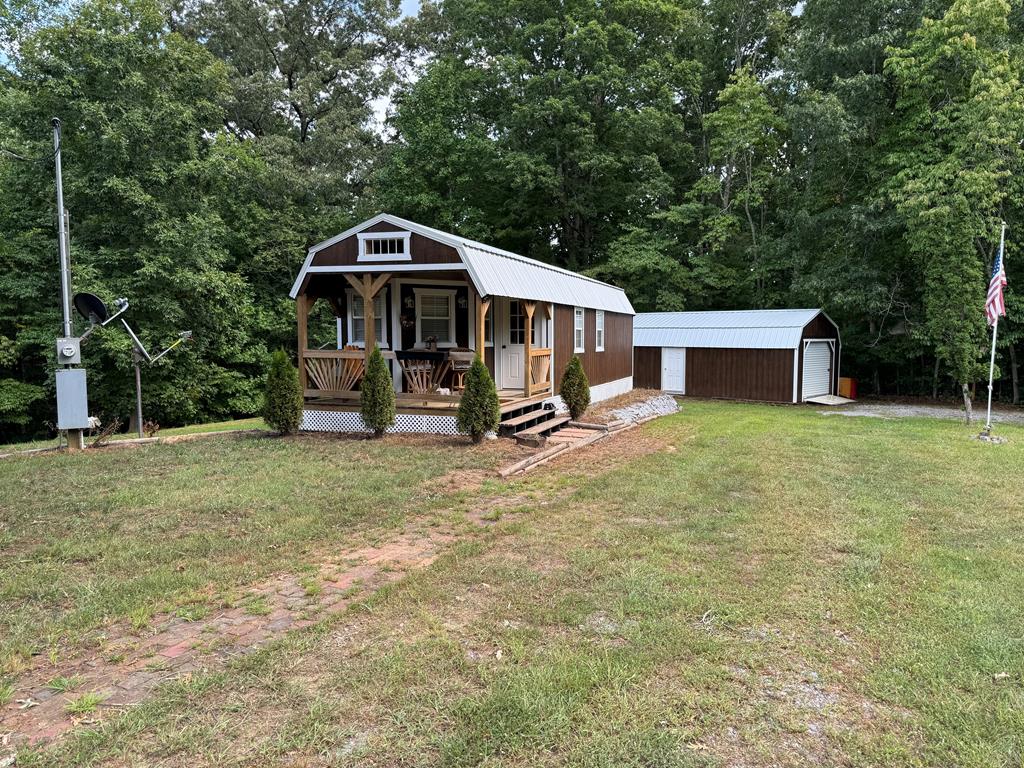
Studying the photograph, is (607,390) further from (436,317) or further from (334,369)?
(334,369)

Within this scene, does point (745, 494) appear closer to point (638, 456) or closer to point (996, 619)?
point (638, 456)

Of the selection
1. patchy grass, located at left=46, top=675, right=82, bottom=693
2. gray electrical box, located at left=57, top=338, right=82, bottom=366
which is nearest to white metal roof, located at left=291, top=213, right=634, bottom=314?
gray electrical box, located at left=57, top=338, right=82, bottom=366

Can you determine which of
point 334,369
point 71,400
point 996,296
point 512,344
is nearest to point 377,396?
point 334,369

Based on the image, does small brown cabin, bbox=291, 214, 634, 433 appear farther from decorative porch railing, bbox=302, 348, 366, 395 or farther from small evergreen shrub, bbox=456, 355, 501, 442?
small evergreen shrub, bbox=456, 355, 501, 442

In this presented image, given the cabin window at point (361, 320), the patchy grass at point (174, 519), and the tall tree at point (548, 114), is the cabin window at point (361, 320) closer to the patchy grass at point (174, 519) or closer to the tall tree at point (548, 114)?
the patchy grass at point (174, 519)

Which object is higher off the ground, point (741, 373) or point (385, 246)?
point (385, 246)

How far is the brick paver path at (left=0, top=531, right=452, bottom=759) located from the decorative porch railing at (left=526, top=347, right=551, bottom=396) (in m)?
7.31

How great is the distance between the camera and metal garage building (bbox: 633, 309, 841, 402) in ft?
61.7

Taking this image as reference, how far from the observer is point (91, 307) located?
9609mm

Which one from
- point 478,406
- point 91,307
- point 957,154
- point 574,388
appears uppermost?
point 957,154

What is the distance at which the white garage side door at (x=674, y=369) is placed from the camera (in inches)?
816

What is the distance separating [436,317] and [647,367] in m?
11.6

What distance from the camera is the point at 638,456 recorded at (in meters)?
9.09

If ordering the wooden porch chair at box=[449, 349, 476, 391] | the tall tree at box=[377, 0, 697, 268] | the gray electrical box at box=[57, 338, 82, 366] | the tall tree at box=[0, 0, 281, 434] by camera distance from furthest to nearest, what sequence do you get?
the tall tree at box=[377, 0, 697, 268]
the tall tree at box=[0, 0, 281, 434]
the wooden porch chair at box=[449, 349, 476, 391]
the gray electrical box at box=[57, 338, 82, 366]
